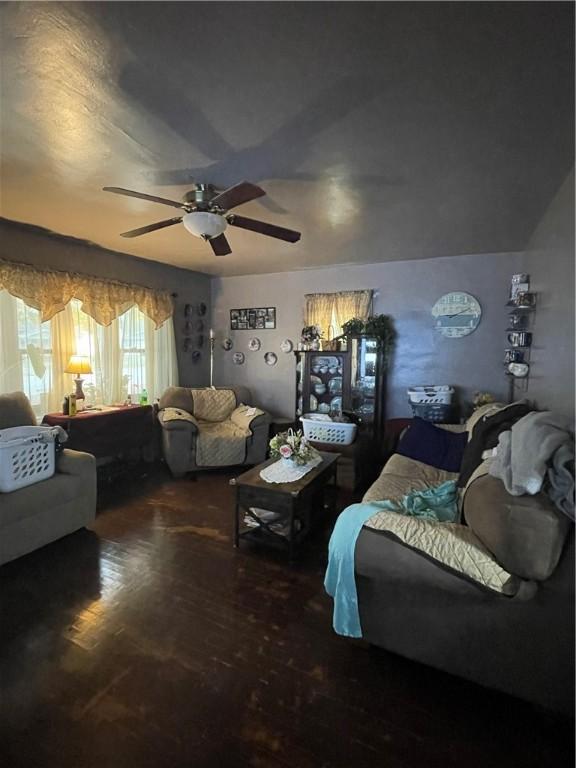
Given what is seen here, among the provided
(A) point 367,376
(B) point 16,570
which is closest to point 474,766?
(B) point 16,570

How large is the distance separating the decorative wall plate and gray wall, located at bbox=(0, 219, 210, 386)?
695mm

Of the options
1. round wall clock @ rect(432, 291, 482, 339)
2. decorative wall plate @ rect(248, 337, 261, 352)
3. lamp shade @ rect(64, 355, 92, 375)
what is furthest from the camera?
decorative wall plate @ rect(248, 337, 261, 352)

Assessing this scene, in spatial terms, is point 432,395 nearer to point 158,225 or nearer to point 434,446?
point 434,446

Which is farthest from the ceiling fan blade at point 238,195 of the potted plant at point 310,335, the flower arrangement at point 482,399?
the flower arrangement at point 482,399

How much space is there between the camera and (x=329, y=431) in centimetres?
366

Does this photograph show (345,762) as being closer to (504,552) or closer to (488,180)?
(504,552)

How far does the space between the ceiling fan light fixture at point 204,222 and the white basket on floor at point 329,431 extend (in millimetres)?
2196

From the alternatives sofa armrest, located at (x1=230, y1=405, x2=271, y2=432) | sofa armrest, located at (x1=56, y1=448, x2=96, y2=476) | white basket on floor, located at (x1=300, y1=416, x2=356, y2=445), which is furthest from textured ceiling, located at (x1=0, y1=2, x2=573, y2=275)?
sofa armrest, located at (x1=230, y1=405, x2=271, y2=432)

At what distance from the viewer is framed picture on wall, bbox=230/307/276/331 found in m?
5.04

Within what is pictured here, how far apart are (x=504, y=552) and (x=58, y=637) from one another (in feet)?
6.50

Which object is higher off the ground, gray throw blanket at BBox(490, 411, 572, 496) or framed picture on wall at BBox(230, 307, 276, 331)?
framed picture on wall at BBox(230, 307, 276, 331)

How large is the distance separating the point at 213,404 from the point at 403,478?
2.54m

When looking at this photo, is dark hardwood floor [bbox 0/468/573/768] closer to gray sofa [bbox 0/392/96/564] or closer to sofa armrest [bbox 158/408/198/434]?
gray sofa [bbox 0/392/96/564]

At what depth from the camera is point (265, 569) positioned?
2199mm
